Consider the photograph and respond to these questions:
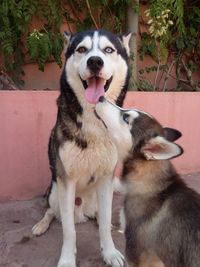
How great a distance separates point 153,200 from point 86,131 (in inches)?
35.0

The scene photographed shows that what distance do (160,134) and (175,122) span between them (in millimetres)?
2925

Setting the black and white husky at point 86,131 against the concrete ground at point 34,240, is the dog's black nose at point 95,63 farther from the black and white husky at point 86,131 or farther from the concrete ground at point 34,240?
the concrete ground at point 34,240

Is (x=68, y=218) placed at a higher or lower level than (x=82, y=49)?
lower

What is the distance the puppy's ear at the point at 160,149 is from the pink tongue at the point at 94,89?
73 cm

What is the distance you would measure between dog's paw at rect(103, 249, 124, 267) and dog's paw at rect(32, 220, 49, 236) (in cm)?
71

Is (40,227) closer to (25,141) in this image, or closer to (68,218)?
(68,218)

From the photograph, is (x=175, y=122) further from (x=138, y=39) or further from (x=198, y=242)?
(x=198, y=242)

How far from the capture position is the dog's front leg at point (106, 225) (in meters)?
3.58

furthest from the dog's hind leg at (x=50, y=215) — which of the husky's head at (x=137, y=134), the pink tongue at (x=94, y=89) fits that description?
the husky's head at (x=137, y=134)

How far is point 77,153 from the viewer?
11.5ft

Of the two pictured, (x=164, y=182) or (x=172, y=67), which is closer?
(x=164, y=182)

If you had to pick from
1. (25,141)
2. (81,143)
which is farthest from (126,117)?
(25,141)

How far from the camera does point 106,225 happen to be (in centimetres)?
368

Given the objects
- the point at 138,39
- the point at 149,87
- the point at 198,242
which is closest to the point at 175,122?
the point at 149,87
